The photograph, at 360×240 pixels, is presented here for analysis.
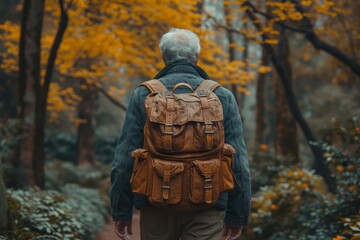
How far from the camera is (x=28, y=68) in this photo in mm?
10469

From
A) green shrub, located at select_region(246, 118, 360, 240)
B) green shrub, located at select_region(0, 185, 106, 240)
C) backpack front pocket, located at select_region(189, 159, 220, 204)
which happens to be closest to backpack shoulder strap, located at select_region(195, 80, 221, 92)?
backpack front pocket, located at select_region(189, 159, 220, 204)

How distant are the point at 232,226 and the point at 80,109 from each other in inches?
677

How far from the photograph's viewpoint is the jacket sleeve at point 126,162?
3750 mm

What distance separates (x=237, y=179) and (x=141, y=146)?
64 centimetres

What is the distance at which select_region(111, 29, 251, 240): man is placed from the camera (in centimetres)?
368

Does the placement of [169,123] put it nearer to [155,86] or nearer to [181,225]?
[155,86]

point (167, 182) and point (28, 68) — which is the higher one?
point (28, 68)

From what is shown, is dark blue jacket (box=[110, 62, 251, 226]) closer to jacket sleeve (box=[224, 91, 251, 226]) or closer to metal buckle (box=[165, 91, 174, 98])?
jacket sleeve (box=[224, 91, 251, 226])

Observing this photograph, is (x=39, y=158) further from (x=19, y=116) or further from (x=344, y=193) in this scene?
(x=344, y=193)

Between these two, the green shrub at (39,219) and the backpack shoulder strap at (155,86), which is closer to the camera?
the backpack shoulder strap at (155,86)

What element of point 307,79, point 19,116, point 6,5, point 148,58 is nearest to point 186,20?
point 148,58

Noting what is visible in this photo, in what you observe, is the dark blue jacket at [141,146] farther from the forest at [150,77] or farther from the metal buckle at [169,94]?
the forest at [150,77]

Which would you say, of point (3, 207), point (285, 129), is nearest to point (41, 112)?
point (3, 207)

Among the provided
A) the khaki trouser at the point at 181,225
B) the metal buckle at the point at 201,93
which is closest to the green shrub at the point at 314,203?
the khaki trouser at the point at 181,225
